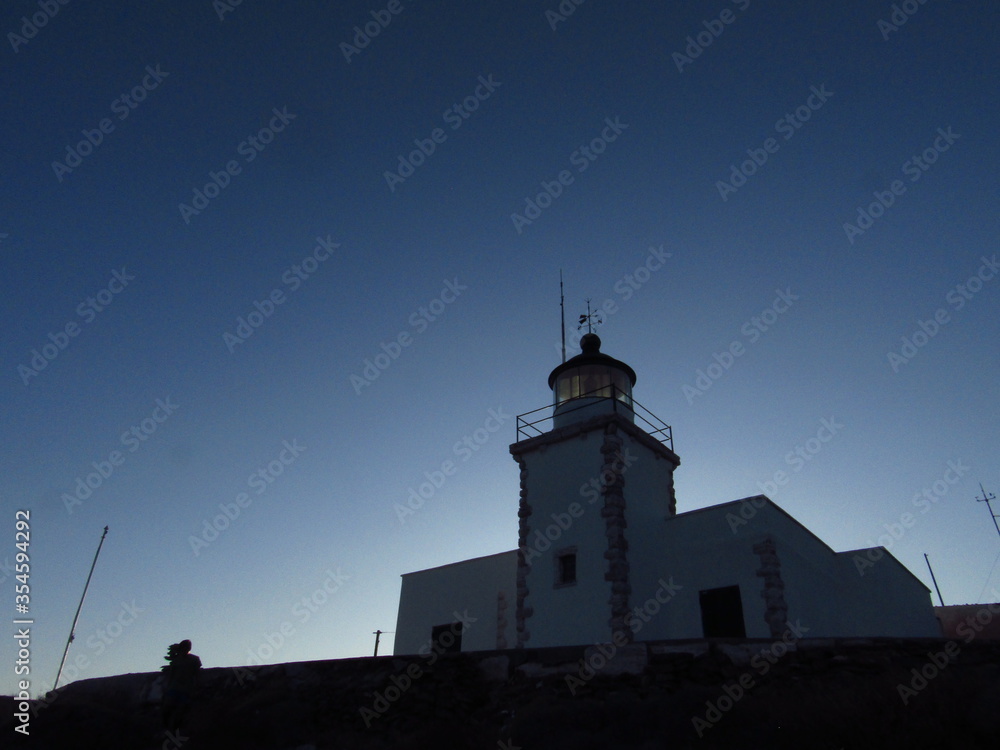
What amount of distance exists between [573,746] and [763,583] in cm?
903

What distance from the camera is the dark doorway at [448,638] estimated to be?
18922 mm

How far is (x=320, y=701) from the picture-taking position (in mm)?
8875

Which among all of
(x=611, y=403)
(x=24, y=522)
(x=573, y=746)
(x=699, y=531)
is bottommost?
(x=573, y=746)

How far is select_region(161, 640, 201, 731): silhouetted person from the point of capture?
8.33m

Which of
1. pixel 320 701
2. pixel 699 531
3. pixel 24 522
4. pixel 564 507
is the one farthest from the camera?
pixel 564 507

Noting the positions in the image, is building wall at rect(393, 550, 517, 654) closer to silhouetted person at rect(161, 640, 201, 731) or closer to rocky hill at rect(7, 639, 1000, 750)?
rocky hill at rect(7, 639, 1000, 750)

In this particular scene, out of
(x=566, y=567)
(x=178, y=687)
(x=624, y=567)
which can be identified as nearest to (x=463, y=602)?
(x=566, y=567)

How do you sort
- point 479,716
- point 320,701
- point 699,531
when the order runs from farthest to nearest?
point 699,531, point 320,701, point 479,716

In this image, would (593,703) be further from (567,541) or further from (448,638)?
(448,638)

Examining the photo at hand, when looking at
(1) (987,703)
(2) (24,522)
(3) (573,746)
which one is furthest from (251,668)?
(1) (987,703)

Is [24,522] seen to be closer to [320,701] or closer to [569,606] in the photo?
[320,701]

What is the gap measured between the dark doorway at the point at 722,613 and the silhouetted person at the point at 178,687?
1052 centimetres

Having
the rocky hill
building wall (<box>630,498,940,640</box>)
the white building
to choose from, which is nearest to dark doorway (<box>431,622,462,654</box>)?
the white building

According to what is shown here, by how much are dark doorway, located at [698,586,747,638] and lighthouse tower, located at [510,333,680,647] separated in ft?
4.83
